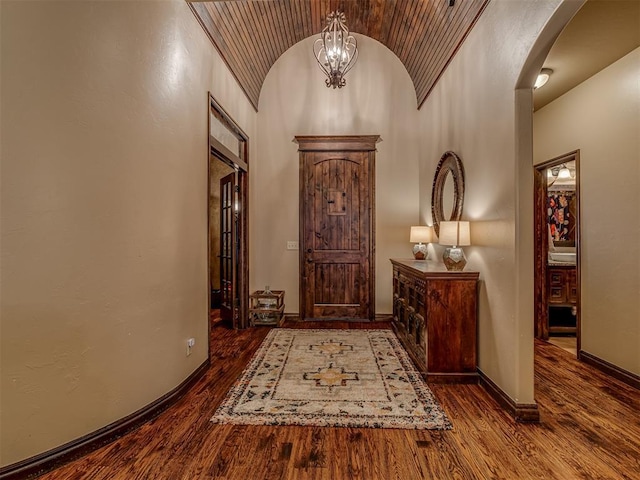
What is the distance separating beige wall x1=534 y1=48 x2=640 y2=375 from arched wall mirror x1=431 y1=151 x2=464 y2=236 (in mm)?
1326

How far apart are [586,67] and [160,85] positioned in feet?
12.8

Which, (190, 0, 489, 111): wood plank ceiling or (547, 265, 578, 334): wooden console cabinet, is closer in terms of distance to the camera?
(190, 0, 489, 111): wood plank ceiling

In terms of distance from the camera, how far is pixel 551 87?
3.69 meters

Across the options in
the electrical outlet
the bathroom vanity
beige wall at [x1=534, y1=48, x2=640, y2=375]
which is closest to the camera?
the electrical outlet

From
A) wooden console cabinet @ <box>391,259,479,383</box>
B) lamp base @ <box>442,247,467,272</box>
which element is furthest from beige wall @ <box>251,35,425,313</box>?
wooden console cabinet @ <box>391,259,479,383</box>

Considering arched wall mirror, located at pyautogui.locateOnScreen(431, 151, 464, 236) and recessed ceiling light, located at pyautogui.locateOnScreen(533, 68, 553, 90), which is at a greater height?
recessed ceiling light, located at pyautogui.locateOnScreen(533, 68, 553, 90)

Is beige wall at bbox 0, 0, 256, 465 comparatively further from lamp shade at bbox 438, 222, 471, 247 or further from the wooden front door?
the wooden front door

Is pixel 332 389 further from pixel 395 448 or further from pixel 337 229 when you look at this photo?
pixel 337 229

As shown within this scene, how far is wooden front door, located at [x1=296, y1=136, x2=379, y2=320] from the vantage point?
501 cm

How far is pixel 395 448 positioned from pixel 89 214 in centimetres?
227

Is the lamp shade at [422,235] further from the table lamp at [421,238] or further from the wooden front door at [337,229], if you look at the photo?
the wooden front door at [337,229]

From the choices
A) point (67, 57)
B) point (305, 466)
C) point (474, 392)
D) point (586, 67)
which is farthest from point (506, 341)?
point (67, 57)

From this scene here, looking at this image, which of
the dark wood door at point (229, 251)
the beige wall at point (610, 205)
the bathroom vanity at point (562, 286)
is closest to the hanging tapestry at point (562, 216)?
the bathroom vanity at point (562, 286)

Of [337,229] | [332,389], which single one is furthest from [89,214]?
[337,229]
